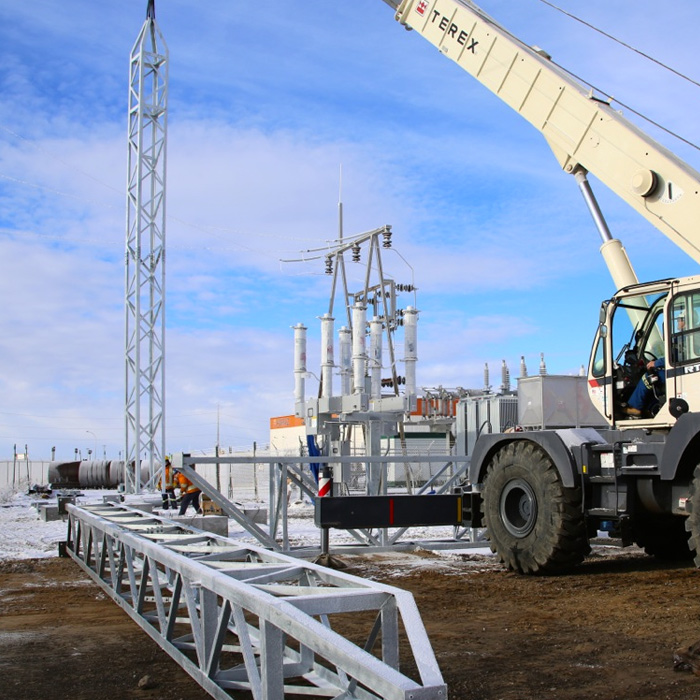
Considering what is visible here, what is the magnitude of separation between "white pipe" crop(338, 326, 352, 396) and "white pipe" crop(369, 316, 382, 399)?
1441 millimetres

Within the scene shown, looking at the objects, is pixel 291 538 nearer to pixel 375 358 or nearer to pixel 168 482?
pixel 168 482

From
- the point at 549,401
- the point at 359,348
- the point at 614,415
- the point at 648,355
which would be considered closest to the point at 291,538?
the point at 549,401

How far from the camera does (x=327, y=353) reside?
2752cm

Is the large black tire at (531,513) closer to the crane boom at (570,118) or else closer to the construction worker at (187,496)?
the crane boom at (570,118)

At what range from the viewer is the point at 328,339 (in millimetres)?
27531

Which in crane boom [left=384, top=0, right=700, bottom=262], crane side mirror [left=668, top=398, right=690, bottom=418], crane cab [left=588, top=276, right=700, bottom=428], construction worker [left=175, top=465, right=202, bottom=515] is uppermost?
crane boom [left=384, top=0, right=700, bottom=262]

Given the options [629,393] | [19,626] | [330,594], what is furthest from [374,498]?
[330,594]

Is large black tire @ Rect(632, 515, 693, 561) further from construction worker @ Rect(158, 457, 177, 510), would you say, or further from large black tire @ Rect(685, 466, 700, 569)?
construction worker @ Rect(158, 457, 177, 510)

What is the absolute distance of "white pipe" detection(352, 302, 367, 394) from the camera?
26.4m

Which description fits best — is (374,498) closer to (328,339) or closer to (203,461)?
(203,461)

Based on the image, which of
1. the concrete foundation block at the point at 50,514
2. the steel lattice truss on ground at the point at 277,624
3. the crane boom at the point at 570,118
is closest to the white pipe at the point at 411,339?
the concrete foundation block at the point at 50,514

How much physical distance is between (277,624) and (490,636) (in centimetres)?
349

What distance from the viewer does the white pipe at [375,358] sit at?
87.4ft

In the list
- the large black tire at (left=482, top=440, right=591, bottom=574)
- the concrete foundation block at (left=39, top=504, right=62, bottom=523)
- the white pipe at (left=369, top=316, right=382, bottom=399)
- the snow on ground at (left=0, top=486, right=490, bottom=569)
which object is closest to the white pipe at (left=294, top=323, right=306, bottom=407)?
the white pipe at (left=369, top=316, right=382, bottom=399)
